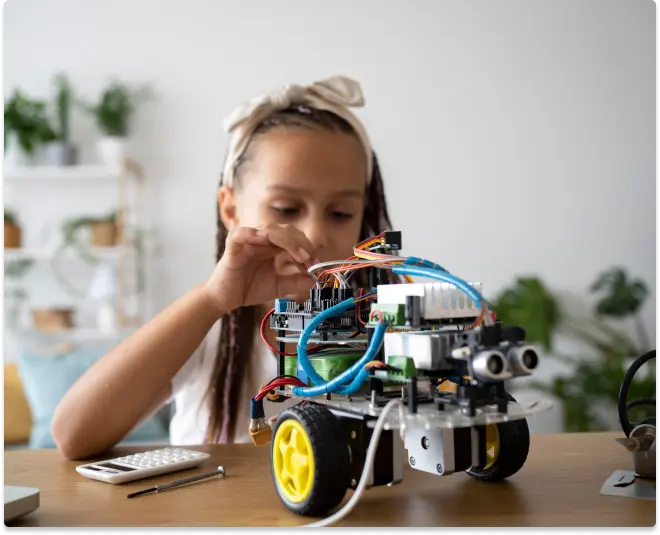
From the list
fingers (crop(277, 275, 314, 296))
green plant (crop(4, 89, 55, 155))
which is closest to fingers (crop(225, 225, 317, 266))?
fingers (crop(277, 275, 314, 296))

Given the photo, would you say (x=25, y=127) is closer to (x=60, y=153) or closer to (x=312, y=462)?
(x=60, y=153)

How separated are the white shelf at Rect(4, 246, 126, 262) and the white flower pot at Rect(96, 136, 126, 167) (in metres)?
0.39

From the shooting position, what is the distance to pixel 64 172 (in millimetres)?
3037

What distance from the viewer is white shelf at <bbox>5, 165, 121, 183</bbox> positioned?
3.02 meters

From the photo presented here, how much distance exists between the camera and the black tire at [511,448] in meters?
0.66

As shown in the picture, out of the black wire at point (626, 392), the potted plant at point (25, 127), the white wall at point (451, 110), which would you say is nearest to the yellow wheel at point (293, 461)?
the black wire at point (626, 392)

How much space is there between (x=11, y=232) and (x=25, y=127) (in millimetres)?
497

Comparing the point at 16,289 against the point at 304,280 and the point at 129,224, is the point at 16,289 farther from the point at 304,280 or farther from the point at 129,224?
the point at 304,280

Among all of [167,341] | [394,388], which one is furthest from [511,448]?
[167,341]

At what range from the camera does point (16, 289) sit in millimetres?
3135

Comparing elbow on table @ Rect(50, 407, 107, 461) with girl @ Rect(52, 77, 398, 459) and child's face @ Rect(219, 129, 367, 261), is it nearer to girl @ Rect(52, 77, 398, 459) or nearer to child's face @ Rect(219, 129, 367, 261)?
girl @ Rect(52, 77, 398, 459)

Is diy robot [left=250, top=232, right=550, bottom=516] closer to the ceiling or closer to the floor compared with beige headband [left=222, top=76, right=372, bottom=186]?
closer to the floor

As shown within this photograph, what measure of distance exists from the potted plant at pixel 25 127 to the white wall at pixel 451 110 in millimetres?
199

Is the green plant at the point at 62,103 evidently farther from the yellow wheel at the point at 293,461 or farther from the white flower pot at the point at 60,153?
the yellow wheel at the point at 293,461
